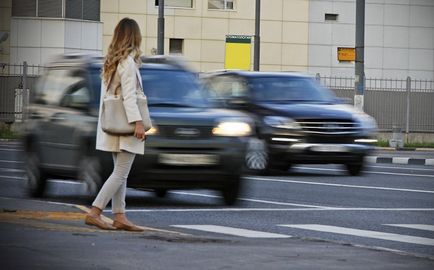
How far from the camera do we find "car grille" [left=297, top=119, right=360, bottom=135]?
24.0 metres

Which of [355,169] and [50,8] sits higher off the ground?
[50,8]

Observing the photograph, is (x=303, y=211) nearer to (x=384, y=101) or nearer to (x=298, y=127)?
(x=298, y=127)

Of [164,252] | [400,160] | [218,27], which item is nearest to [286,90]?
[400,160]

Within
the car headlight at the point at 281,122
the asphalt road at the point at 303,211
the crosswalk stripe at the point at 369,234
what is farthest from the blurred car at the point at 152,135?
the car headlight at the point at 281,122

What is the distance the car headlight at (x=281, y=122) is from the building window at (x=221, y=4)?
130 feet

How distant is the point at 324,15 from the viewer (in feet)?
214

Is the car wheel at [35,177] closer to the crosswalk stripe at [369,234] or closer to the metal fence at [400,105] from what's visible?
the crosswalk stripe at [369,234]

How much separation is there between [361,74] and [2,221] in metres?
27.0

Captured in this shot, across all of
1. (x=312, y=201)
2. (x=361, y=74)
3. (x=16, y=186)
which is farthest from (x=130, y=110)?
(x=361, y=74)

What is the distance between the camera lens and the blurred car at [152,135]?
16.4 metres

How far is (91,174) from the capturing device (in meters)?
16.4

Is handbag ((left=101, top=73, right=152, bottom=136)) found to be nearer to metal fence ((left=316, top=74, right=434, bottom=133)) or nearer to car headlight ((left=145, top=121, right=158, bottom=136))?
car headlight ((left=145, top=121, right=158, bottom=136))

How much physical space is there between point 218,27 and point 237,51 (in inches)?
173

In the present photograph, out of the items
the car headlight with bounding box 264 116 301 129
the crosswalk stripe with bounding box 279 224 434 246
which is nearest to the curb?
the car headlight with bounding box 264 116 301 129
